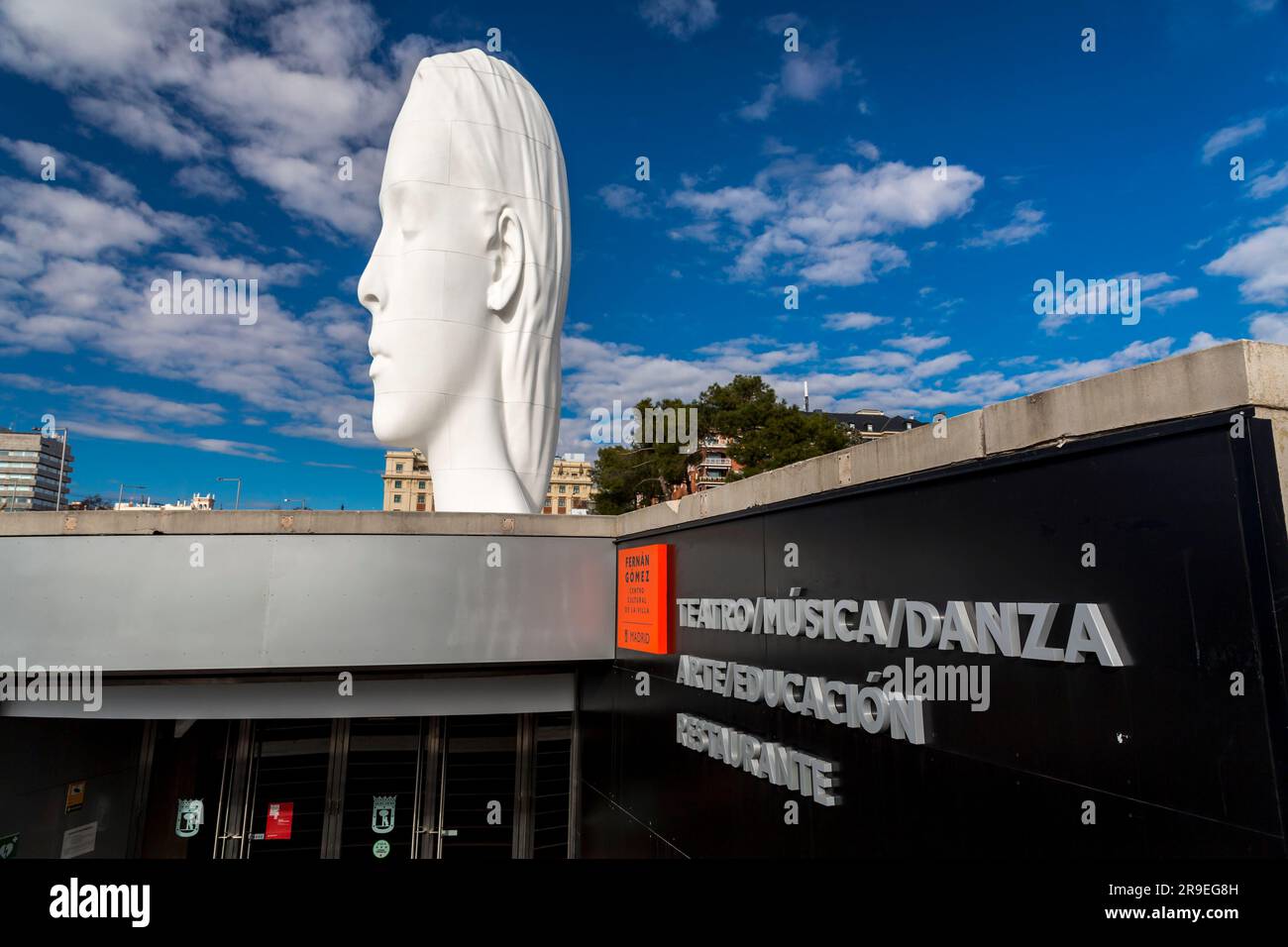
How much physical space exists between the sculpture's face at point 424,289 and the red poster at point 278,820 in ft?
16.0

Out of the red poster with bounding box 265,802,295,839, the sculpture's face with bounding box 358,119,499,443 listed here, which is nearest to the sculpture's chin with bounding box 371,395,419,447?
the sculpture's face with bounding box 358,119,499,443

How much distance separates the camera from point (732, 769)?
4.89 meters

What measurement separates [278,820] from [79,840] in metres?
2.07

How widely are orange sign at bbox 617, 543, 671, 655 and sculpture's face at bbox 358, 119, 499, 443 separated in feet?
12.6

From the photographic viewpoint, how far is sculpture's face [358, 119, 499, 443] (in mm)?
9570

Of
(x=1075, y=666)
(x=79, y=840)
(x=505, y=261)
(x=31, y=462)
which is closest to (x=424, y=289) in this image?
(x=505, y=261)

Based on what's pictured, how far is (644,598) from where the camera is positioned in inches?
263

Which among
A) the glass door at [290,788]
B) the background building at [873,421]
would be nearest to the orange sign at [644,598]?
the glass door at [290,788]

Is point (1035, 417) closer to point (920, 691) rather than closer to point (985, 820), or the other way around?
point (920, 691)

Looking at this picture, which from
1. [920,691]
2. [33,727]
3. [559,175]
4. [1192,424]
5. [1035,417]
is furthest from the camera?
[559,175]

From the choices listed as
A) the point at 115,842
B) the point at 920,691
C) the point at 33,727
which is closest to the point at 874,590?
the point at 920,691

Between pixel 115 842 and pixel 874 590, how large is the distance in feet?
33.5

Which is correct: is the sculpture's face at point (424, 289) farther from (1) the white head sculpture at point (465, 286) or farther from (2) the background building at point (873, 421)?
(2) the background building at point (873, 421)
